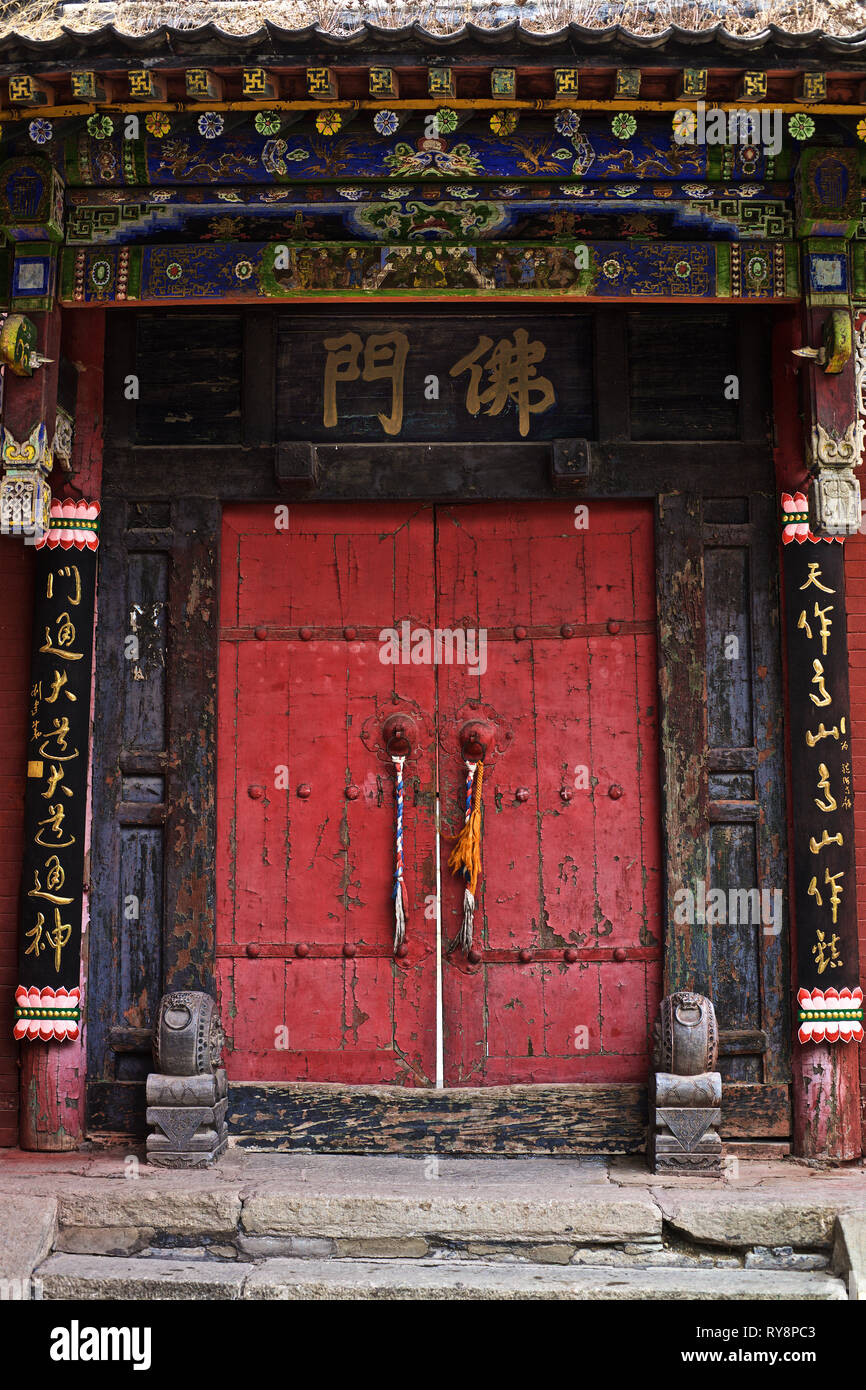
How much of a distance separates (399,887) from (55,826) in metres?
1.42

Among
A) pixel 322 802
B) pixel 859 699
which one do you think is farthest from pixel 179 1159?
pixel 859 699

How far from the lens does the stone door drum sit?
5.23 metres

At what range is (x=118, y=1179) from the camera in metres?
4.67

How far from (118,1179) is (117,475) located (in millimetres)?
2813

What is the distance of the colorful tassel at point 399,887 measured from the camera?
17.2ft

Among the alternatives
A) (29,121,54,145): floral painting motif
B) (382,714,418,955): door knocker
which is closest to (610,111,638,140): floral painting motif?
(29,121,54,145): floral painting motif

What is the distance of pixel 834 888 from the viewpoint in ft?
16.5

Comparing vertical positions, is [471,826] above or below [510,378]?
below

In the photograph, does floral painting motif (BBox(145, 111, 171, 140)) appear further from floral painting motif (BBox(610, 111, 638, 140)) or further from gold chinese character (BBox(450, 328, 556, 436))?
floral painting motif (BBox(610, 111, 638, 140))

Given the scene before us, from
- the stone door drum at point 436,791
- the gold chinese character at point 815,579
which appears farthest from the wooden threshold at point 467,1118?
the gold chinese character at point 815,579

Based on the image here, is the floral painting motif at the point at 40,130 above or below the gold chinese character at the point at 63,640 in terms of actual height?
above

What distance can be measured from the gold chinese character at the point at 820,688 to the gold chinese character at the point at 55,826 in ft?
10.00

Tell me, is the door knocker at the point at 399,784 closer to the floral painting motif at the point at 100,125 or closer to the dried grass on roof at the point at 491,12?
the floral painting motif at the point at 100,125

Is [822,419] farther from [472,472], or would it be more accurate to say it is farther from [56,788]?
[56,788]
